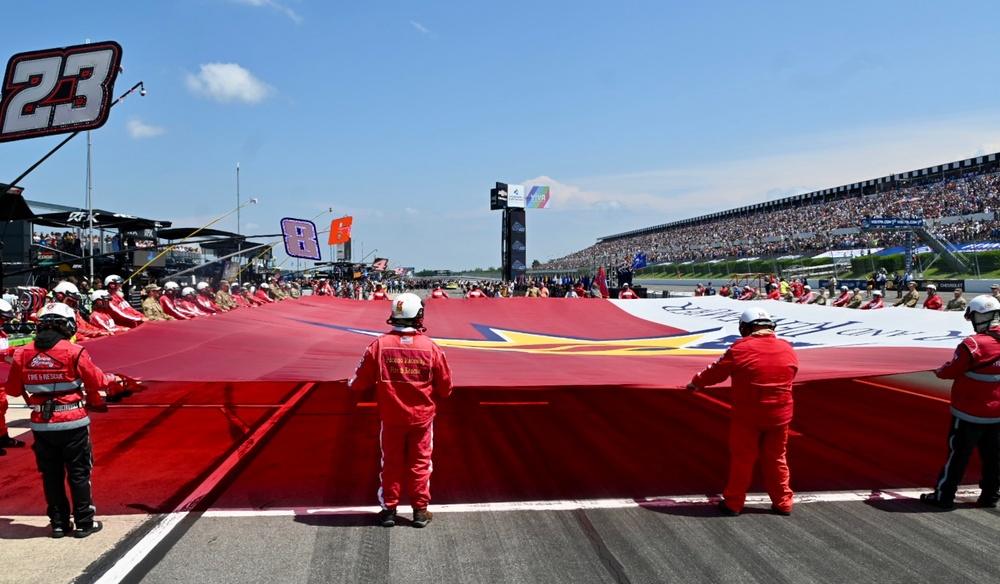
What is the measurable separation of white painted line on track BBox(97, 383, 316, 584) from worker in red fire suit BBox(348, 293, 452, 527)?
5.11 ft

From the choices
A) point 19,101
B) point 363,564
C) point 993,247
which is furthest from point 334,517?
point 993,247

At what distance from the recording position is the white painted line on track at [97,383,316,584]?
4.08 m

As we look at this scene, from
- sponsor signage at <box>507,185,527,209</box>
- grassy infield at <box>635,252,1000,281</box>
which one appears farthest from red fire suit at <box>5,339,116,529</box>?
sponsor signage at <box>507,185,527,209</box>

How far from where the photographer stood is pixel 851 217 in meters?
58.3

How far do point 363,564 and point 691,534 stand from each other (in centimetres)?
233

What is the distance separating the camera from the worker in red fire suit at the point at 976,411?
17.1 feet

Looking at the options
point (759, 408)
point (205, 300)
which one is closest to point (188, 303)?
point (205, 300)

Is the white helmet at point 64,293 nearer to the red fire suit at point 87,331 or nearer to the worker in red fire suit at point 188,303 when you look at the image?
the red fire suit at point 87,331

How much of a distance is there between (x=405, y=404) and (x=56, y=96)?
25.7 feet

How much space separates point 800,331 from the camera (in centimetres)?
1060

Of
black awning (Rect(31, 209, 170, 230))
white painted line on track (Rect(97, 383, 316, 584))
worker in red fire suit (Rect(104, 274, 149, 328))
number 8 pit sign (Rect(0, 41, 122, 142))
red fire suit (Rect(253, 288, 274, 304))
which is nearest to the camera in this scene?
white painted line on track (Rect(97, 383, 316, 584))

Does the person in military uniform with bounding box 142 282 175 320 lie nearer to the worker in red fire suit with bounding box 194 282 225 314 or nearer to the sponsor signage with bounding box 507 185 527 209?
the worker in red fire suit with bounding box 194 282 225 314

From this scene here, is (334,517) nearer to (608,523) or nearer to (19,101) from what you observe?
(608,523)

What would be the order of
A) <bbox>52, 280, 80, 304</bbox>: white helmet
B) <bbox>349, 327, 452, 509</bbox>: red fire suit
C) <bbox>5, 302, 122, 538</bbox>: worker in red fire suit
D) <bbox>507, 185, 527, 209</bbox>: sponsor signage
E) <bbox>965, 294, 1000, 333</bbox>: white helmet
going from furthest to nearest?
<bbox>507, 185, 527, 209</bbox>: sponsor signage
<bbox>52, 280, 80, 304</bbox>: white helmet
<bbox>965, 294, 1000, 333</bbox>: white helmet
<bbox>349, 327, 452, 509</bbox>: red fire suit
<bbox>5, 302, 122, 538</bbox>: worker in red fire suit
